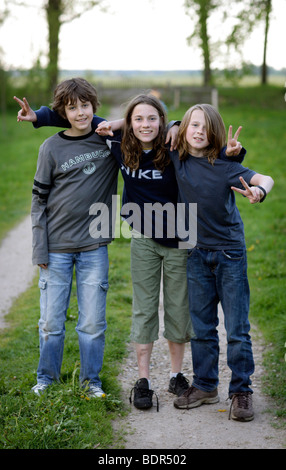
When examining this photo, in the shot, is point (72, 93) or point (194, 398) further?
point (194, 398)

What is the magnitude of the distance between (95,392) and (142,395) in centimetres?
32

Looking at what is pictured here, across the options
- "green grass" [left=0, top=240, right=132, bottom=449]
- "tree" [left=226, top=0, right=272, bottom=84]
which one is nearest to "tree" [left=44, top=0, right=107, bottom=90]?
"tree" [left=226, top=0, right=272, bottom=84]

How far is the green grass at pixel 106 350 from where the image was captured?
341 centimetres

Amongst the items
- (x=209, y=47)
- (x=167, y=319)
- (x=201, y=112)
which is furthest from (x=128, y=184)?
(x=209, y=47)

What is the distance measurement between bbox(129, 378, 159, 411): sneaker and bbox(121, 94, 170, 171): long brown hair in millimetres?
1497

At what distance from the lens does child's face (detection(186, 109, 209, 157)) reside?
12.0 feet

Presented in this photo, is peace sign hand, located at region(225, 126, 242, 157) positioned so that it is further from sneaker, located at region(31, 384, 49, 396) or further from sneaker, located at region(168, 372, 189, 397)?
sneaker, located at region(31, 384, 49, 396)

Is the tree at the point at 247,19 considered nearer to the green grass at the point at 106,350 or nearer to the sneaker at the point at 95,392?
the green grass at the point at 106,350

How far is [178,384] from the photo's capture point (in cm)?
413

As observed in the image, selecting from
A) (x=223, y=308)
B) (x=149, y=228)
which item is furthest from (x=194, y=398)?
(x=149, y=228)

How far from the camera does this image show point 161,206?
12.6ft

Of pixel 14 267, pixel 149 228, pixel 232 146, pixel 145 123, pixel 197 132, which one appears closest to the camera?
pixel 232 146

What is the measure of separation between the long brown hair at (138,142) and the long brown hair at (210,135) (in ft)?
0.44

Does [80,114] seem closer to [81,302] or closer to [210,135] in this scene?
[210,135]
